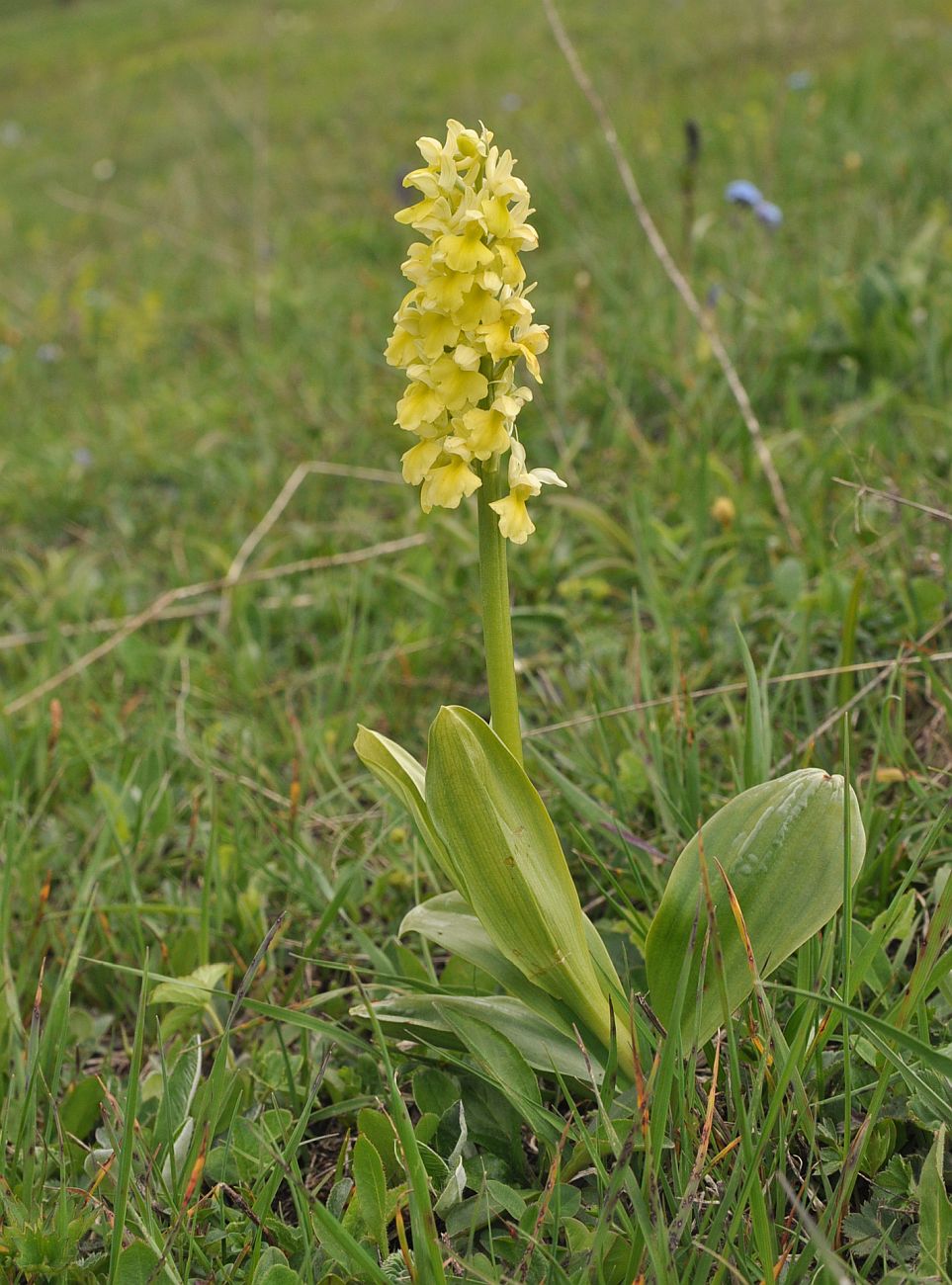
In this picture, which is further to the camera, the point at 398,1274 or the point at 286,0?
the point at 286,0

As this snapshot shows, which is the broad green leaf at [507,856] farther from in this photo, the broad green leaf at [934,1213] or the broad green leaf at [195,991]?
the broad green leaf at [195,991]

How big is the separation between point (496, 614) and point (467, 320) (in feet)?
0.96

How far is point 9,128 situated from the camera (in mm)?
10734

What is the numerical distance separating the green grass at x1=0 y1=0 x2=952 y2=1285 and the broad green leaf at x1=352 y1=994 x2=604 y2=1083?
31mm

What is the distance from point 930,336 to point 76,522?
238 cm

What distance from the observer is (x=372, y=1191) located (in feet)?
3.57

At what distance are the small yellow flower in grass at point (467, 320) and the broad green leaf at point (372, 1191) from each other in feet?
2.06

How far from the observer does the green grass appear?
1061 mm

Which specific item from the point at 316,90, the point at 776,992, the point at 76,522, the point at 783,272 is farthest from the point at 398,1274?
the point at 316,90

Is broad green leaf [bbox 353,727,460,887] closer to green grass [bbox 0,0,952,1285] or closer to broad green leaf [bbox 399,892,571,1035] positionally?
broad green leaf [bbox 399,892,571,1035]

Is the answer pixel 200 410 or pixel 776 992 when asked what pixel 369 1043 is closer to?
pixel 776 992

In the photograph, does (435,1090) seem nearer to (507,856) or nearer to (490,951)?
(490,951)

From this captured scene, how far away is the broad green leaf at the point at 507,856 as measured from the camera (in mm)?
1049

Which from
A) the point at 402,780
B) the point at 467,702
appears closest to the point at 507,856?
the point at 402,780
